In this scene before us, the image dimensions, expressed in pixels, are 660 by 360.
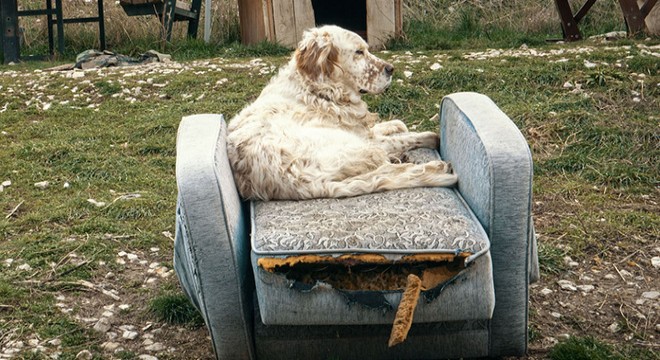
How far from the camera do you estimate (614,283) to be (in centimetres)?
432

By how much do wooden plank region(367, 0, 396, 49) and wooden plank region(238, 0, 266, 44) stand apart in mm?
1249

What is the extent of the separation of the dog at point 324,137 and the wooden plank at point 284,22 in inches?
209

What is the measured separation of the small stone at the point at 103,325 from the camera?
3916mm

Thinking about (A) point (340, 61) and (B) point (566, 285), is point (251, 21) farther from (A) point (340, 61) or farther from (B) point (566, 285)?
(B) point (566, 285)

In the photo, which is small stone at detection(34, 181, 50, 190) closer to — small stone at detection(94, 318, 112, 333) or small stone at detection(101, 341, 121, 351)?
small stone at detection(94, 318, 112, 333)

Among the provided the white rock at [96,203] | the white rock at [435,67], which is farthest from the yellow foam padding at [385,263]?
the white rock at [435,67]

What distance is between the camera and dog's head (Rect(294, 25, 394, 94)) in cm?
463

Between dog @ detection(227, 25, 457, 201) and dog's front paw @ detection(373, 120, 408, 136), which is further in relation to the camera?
dog's front paw @ detection(373, 120, 408, 136)

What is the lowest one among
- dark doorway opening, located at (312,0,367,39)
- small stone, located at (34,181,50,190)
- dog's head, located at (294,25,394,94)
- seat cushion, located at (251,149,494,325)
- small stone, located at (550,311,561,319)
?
small stone, located at (550,311,561,319)

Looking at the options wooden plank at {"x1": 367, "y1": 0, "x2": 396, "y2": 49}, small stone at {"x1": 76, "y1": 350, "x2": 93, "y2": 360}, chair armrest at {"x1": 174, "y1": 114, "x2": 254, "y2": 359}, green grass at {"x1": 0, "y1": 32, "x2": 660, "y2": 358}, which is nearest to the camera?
chair armrest at {"x1": 174, "y1": 114, "x2": 254, "y2": 359}

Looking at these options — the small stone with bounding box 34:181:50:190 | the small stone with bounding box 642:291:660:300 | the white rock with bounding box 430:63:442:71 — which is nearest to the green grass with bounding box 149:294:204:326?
the small stone with bounding box 642:291:660:300

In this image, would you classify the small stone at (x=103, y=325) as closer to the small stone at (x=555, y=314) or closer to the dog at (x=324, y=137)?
the dog at (x=324, y=137)

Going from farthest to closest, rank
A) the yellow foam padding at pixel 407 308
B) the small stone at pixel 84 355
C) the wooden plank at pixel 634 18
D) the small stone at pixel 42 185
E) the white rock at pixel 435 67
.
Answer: the wooden plank at pixel 634 18 → the white rock at pixel 435 67 → the small stone at pixel 42 185 → the small stone at pixel 84 355 → the yellow foam padding at pixel 407 308

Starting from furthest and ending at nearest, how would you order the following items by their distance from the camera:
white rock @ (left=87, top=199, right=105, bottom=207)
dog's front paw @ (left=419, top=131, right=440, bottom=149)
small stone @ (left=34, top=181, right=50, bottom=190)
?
small stone @ (left=34, top=181, right=50, bottom=190) < white rock @ (left=87, top=199, right=105, bottom=207) < dog's front paw @ (left=419, top=131, right=440, bottom=149)
